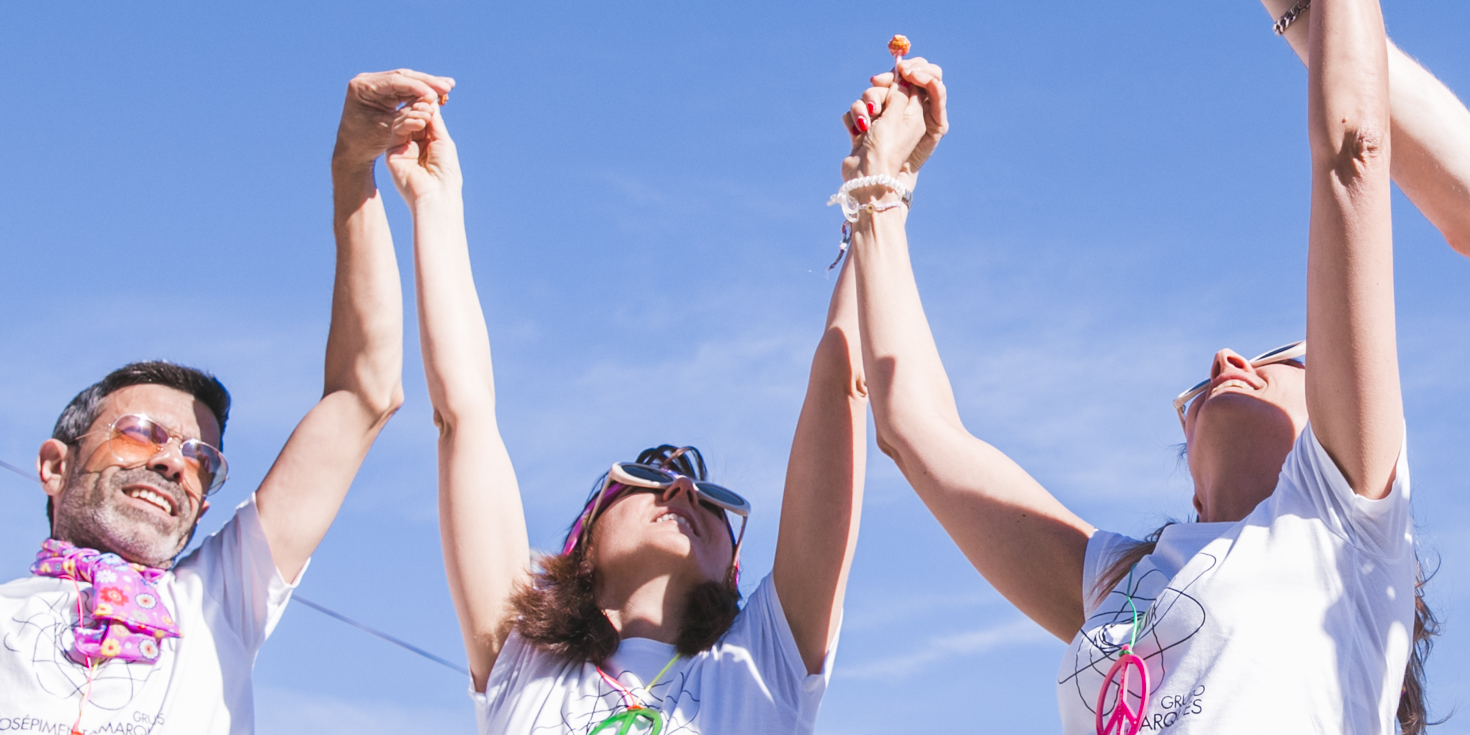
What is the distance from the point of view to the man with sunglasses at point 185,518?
3.30m

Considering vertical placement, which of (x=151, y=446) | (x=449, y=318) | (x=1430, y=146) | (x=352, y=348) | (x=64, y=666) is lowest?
(x=64, y=666)

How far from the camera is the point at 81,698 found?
323 cm

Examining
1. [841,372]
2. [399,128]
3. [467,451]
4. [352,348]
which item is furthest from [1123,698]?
[399,128]

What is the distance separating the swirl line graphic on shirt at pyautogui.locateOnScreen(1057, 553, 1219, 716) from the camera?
2613 millimetres

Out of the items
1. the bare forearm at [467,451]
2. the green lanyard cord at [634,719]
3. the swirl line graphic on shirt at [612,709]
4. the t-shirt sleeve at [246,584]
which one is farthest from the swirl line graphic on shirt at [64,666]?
the green lanyard cord at [634,719]

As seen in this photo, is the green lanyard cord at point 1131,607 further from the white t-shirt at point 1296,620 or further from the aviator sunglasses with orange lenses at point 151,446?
the aviator sunglasses with orange lenses at point 151,446

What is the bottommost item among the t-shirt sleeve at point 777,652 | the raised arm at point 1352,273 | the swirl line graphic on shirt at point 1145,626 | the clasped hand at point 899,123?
the t-shirt sleeve at point 777,652

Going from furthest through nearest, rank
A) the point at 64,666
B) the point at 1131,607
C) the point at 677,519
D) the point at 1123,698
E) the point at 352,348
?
the point at 352,348 < the point at 677,519 < the point at 64,666 < the point at 1131,607 < the point at 1123,698

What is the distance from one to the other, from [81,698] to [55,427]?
107cm

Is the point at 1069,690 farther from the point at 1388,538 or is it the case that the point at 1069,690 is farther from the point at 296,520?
the point at 296,520

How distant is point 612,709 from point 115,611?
1.33 m

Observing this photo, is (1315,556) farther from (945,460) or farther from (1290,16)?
(1290,16)

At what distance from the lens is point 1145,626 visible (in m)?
2.70

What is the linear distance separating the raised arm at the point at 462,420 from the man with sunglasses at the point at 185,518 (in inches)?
5.5
